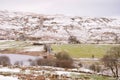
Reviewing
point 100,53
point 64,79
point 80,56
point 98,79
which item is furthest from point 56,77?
point 100,53

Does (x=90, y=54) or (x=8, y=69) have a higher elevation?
(x=8, y=69)

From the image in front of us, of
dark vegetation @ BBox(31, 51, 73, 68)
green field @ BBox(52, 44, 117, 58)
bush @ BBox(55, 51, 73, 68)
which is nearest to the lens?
bush @ BBox(55, 51, 73, 68)

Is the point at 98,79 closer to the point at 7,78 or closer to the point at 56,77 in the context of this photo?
the point at 56,77

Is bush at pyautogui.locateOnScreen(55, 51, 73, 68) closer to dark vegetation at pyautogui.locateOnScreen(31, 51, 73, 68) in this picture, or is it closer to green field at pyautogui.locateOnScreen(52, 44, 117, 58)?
dark vegetation at pyautogui.locateOnScreen(31, 51, 73, 68)

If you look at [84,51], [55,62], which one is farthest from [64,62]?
[84,51]

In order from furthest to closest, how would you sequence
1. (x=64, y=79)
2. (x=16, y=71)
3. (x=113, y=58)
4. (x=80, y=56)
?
1. (x=80, y=56)
2. (x=113, y=58)
3. (x=16, y=71)
4. (x=64, y=79)

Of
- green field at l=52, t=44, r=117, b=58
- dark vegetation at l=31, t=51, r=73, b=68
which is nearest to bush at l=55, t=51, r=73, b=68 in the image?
dark vegetation at l=31, t=51, r=73, b=68

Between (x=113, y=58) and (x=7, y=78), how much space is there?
1264 inches

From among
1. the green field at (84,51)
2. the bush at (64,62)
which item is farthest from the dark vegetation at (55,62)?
the green field at (84,51)

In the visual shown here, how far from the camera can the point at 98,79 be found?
39.3 m

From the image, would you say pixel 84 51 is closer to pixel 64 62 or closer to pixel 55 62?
pixel 55 62

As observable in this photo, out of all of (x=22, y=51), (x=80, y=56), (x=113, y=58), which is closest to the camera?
(x=113, y=58)

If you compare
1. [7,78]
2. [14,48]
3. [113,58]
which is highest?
[7,78]

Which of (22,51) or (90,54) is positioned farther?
(22,51)
